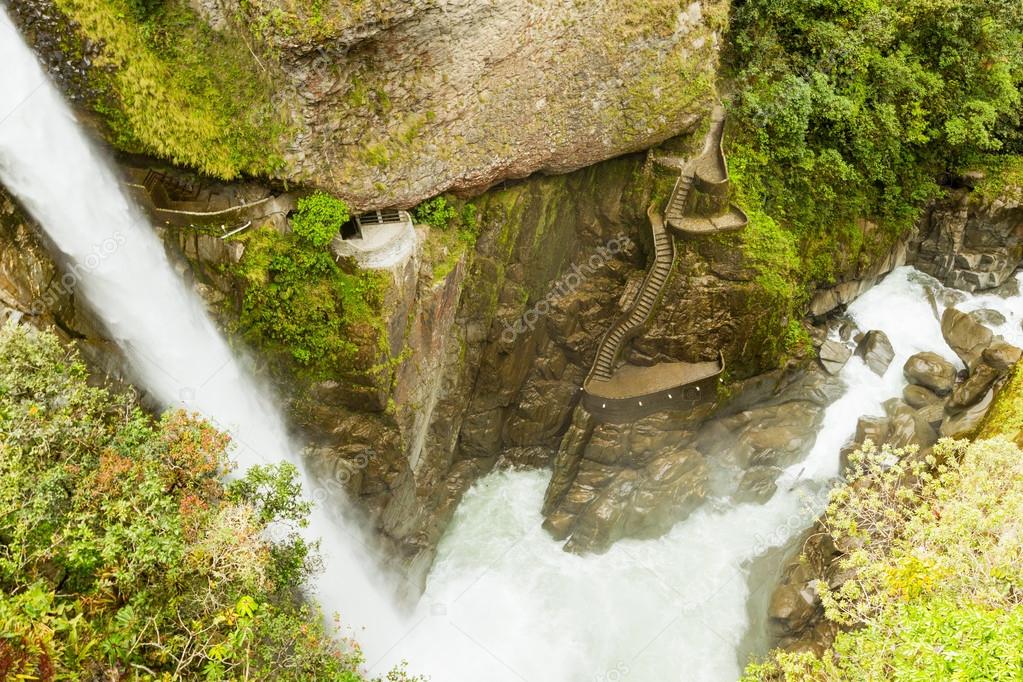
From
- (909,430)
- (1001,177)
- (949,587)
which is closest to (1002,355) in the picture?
(909,430)

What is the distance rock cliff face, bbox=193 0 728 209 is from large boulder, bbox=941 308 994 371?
1285 cm

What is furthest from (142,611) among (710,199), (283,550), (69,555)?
(710,199)

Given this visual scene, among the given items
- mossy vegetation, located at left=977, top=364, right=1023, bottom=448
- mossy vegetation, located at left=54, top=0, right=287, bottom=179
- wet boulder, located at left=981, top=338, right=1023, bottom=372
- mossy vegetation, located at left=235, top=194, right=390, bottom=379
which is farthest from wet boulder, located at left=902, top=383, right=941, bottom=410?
mossy vegetation, located at left=54, top=0, right=287, bottom=179

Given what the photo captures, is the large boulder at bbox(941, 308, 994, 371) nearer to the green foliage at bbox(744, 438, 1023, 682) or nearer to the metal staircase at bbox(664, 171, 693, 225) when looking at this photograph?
the green foliage at bbox(744, 438, 1023, 682)

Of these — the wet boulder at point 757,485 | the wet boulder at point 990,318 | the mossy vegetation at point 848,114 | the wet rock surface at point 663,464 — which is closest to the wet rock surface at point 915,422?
the wet boulder at point 990,318

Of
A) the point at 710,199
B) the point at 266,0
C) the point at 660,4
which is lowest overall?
the point at 710,199

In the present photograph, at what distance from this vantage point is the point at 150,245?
1461 cm

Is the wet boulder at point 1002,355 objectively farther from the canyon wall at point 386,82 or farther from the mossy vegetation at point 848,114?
the canyon wall at point 386,82

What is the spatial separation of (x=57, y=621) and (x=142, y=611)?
4.63ft

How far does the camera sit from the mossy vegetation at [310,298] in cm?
1540

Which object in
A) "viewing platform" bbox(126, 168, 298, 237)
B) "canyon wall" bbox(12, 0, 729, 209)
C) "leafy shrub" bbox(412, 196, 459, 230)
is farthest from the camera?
"leafy shrub" bbox(412, 196, 459, 230)

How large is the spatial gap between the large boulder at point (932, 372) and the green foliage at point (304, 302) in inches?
720

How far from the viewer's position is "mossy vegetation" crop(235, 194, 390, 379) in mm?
15398

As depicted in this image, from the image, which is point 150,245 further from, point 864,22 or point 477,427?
point 864,22
